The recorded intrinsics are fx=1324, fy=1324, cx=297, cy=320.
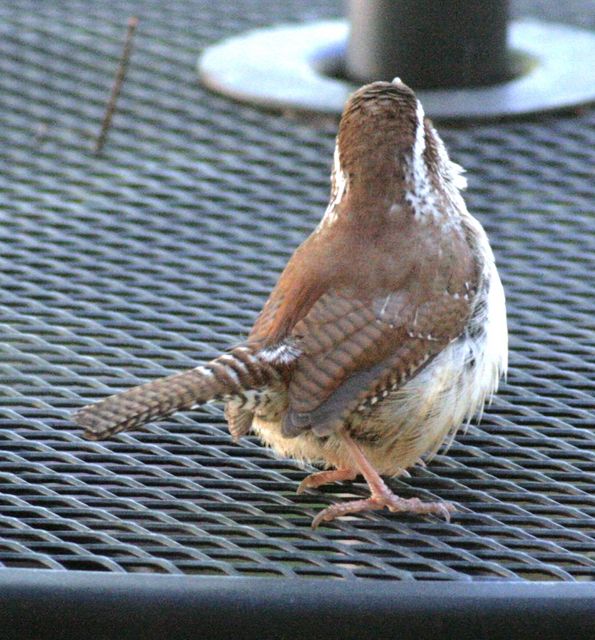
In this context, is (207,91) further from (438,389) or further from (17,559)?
(17,559)

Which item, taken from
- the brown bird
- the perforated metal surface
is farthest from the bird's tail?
the perforated metal surface

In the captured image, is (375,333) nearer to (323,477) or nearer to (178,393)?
(323,477)

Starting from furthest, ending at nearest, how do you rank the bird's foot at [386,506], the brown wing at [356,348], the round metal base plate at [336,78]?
the round metal base plate at [336,78]
the brown wing at [356,348]
the bird's foot at [386,506]

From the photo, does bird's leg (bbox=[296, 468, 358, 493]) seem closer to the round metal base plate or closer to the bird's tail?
the bird's tail

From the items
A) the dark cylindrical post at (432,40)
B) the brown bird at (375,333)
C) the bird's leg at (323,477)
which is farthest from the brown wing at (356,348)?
the dark cylindrical post at (432,40)

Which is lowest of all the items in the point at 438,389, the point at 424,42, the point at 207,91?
the point at 438,389

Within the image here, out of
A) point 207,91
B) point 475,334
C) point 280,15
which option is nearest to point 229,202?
point 207,91

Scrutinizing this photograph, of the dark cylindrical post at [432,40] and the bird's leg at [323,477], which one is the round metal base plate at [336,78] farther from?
the bird's leg at [323,477]
